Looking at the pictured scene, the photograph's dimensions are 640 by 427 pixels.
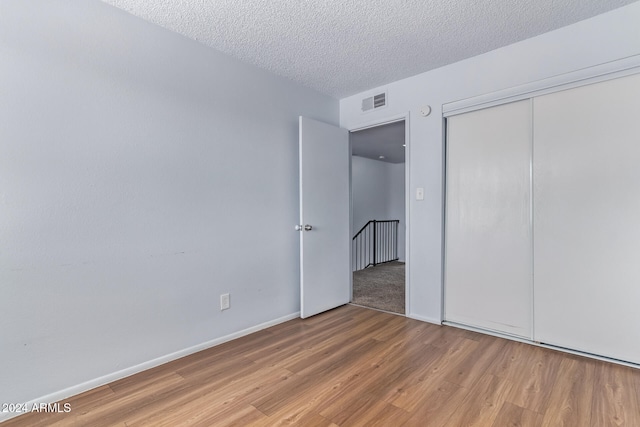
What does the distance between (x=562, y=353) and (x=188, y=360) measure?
9.00ft

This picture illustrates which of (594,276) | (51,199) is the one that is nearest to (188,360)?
(51,199)

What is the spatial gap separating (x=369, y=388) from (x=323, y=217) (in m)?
1.77

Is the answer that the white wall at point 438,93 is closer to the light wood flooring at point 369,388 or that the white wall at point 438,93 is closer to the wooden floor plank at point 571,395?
the light wood flooring at point 369,388

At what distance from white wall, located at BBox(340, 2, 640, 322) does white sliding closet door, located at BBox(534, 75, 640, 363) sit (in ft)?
0.92

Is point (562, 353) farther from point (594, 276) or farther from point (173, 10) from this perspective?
point (173, 10)

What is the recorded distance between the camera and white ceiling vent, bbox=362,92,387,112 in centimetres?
330

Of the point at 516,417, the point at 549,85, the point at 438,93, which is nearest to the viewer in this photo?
the point at 516,417

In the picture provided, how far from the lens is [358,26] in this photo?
7.24ft

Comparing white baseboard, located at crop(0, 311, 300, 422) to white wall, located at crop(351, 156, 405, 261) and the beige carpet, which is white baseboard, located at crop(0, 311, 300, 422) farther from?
white wall, located at crop(351, 156, 405, 261)

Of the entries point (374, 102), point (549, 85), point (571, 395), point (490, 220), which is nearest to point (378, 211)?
point (374, 102)

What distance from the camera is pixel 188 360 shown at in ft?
7.37

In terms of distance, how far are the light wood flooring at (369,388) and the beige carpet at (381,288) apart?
1021 millimetres

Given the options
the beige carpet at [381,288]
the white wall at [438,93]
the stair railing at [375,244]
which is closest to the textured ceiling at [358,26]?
the white wall at [438,93]

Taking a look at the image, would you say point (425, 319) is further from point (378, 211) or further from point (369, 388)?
point (378, 211)
